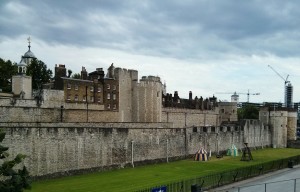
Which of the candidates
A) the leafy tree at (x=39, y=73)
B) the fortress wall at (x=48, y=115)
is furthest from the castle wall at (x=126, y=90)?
the leafy tree at (x=39, y=73)

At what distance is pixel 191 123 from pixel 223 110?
2243 cm

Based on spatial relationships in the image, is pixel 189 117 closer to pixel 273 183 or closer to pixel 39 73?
pixel 39 73

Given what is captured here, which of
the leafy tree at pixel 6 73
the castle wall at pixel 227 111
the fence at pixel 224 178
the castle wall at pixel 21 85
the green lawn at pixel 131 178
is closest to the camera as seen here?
the fence at pixel 224 178

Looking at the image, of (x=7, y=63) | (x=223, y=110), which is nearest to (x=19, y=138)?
(x=7, y=63)

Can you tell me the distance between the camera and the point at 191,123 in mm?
76188

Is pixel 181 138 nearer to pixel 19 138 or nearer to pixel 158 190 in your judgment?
pixel 19 138

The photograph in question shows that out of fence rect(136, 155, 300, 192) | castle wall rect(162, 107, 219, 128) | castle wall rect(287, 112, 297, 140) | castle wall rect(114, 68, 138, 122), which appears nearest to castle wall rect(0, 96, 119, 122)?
castle wall rect(114, 68, 138, 122)

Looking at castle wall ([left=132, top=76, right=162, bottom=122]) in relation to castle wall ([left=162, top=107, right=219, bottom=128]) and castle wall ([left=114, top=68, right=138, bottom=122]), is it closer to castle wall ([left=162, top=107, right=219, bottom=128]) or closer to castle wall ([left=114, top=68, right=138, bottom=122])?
castle wall ([left=114, top=68, right=138, bottom=122])

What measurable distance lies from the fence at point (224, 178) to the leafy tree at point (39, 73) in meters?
42.7

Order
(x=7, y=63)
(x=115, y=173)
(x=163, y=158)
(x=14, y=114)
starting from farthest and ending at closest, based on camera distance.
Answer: (x=7, y=63), (x=163, y=158), (x=14, y=114), (x=115, y=173)

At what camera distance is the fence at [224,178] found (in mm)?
26797

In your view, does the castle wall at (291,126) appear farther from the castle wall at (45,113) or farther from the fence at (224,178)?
the fence at (224,178)

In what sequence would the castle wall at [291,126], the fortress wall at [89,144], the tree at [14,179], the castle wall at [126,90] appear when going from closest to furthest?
1. the tree at [14,179]
2. the fortress wall at [89,144]
3. the castle wall at [126,90]
4. the castle wall at [291,126]

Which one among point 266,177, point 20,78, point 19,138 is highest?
point 20,78
